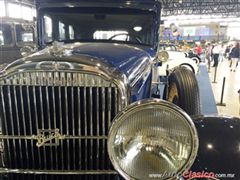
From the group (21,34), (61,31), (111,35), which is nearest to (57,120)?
(111,35)

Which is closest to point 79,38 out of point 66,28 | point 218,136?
point 66,28

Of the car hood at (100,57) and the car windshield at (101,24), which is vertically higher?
the car windshield at (101,24)

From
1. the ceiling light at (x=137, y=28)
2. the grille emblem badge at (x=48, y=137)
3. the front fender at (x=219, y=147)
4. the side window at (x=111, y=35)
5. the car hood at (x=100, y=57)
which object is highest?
the ceiling light at (x=137, y=28)

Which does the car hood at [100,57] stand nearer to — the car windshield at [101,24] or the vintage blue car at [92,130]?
the vintage blue car at [92,130]

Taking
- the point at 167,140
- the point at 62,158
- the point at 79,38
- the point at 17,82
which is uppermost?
the point at 79,38

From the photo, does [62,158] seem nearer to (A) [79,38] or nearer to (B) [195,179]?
(B) [195,179]

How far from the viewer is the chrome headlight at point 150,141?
136 cm

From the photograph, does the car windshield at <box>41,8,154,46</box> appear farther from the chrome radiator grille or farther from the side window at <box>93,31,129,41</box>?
the chrome radiator grille

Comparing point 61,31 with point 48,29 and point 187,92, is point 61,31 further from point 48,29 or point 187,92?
point 187,92

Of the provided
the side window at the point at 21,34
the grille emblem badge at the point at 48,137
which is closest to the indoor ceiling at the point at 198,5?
the side window at the point at 21,34

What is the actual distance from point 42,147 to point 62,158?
0.14 meters

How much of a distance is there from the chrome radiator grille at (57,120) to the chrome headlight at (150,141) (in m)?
0.25

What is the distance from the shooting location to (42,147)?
168cm

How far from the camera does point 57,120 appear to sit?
1.61 metres
